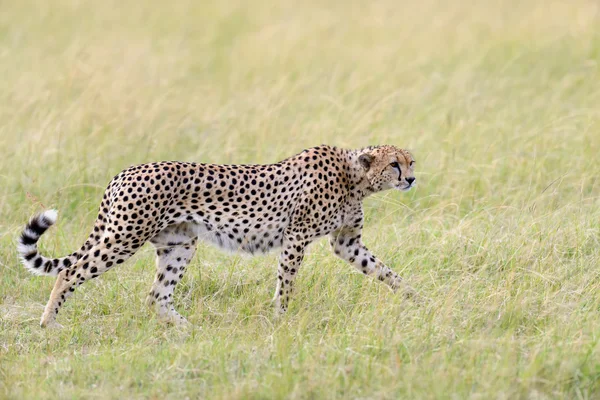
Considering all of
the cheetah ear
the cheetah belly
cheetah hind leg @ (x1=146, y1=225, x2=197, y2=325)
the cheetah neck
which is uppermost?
the cheetah ear

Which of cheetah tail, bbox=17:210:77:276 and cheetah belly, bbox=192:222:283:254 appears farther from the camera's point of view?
cheetah belly, bbox=192:222:283:254

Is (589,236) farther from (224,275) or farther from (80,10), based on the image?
(80,10)

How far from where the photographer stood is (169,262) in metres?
5.34

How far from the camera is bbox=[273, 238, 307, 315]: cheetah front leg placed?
525cm

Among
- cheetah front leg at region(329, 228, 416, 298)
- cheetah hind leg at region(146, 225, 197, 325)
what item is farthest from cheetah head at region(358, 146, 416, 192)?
cheetah hind leg at region(146, 225, 197, 325)

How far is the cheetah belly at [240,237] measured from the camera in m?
5.22

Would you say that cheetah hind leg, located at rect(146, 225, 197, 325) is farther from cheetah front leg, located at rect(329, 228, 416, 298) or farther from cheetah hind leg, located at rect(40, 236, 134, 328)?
cheetah front leg, located at rect(329, 228, 416, 298)

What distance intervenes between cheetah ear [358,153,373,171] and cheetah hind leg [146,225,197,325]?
3.03ft

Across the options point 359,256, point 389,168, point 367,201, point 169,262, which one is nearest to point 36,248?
point 169,262

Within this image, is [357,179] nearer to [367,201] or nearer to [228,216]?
[228,216]

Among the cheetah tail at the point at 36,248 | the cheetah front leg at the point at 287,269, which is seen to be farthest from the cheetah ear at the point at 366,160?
the cheetah tail at the point at 36,248

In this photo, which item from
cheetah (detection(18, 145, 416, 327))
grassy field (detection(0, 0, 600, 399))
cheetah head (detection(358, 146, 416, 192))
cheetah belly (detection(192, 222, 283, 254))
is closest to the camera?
Result: grassy field (detection(0, 0, 600, 399))

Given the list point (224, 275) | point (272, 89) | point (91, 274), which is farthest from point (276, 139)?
point (91, 274)

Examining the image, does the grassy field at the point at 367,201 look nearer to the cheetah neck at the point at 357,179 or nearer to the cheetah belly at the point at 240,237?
the cheetah belly at the point at 240,237
